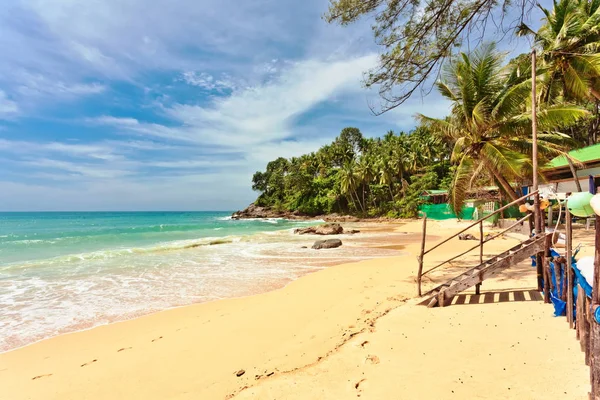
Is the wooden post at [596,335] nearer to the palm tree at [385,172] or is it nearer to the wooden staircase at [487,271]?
the wooden staircase at [487,271]

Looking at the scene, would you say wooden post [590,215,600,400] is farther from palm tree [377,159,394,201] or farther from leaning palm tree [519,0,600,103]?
palm tree [377,159,394,201]

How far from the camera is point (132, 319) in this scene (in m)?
7.43

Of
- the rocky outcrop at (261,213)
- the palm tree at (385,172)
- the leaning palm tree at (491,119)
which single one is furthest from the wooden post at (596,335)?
the rocky outcrop at (261,213)

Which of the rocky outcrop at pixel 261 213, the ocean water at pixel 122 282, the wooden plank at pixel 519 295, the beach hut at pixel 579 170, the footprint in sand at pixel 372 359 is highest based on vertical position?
the beach hut at pixel 579 170

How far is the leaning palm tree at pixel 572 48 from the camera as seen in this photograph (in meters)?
11.4

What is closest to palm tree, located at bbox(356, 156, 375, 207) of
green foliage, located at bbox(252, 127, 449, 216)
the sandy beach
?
green foliage, located at bbox(252, 127, 449, 216)

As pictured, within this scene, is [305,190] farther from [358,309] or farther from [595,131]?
[358,309]

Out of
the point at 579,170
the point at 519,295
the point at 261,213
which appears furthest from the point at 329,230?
the point at 261,213

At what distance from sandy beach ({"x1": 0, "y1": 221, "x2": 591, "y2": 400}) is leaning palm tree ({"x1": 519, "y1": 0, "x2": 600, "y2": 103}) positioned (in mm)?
9063

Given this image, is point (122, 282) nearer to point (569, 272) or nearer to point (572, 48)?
point (569, 272)

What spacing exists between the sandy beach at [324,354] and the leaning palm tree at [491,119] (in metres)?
4.89

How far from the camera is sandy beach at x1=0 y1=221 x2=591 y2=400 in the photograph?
3.80m

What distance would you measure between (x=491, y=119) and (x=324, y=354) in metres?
10.1

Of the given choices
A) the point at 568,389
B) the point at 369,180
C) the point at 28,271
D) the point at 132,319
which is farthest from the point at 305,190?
the point at 568,389
